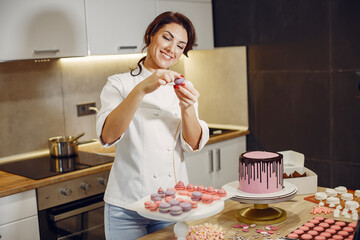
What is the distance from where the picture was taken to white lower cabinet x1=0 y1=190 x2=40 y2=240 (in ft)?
7.70

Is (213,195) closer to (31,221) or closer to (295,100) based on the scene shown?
(31,221)

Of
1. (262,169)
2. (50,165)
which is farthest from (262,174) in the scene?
(50,165)

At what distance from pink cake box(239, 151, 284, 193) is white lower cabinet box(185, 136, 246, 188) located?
1.49m

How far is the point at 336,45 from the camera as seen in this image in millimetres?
3184

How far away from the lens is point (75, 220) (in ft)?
8.55

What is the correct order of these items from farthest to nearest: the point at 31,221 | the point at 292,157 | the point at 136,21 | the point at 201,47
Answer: the point at 201,47 → the point at 136,21 → the point at 31,221 → the point at 292,157

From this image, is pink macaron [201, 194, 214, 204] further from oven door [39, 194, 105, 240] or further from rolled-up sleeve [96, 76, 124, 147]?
oven door [39, 194, 105, 240]

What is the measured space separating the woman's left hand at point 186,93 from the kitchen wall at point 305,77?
1.76 m

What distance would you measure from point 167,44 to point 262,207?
0.74 metres

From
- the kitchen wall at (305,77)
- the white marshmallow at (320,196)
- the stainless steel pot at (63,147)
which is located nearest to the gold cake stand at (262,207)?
the white marshmallow at (320,196)

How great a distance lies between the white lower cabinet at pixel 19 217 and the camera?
2346mm

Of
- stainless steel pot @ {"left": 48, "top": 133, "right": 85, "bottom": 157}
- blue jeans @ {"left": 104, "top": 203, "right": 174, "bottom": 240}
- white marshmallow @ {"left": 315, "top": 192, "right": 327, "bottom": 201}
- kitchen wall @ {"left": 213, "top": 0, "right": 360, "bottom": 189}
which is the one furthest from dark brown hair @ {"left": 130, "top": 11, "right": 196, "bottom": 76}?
kitchen wall @ {"left": 213, "top": 0, "right": 360, "bottom": 189}

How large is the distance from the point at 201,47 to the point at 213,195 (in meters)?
2.29

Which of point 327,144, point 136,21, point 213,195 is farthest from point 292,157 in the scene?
point 136,21
